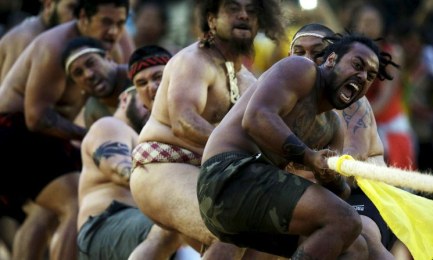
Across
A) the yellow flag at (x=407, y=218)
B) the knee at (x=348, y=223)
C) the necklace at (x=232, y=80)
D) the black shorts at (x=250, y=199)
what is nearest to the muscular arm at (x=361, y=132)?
the necklace at (x=232, y=80)

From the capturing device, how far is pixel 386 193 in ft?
22.4

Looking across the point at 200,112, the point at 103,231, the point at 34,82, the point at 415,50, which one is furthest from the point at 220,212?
the point at 415,50

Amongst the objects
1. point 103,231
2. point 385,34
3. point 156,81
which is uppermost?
point 156,81

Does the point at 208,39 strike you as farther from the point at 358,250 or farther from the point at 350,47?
the point at 358,250

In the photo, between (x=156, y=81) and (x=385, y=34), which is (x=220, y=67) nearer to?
(x=156, y=81)

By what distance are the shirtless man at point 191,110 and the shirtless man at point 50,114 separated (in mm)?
2016

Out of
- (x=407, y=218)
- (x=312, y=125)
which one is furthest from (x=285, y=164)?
(x=407, y=218)

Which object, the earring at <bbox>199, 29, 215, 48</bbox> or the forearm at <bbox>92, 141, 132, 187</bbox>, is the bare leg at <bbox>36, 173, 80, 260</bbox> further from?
the earring at <bbox>199, 29, 215, 48</bbox>

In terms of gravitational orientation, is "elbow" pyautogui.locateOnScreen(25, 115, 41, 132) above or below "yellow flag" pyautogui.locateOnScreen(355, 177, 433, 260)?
below

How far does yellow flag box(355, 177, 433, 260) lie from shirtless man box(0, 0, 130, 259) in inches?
139

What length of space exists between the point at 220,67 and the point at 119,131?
1367 millimetres

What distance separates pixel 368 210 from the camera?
7.94 m

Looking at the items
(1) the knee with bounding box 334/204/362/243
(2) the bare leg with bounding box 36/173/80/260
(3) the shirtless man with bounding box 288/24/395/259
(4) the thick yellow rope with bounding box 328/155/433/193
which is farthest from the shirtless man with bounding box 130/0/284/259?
(2) the bare leg with bounding box 36/173/80/260

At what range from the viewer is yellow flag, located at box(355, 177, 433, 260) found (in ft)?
22.3
